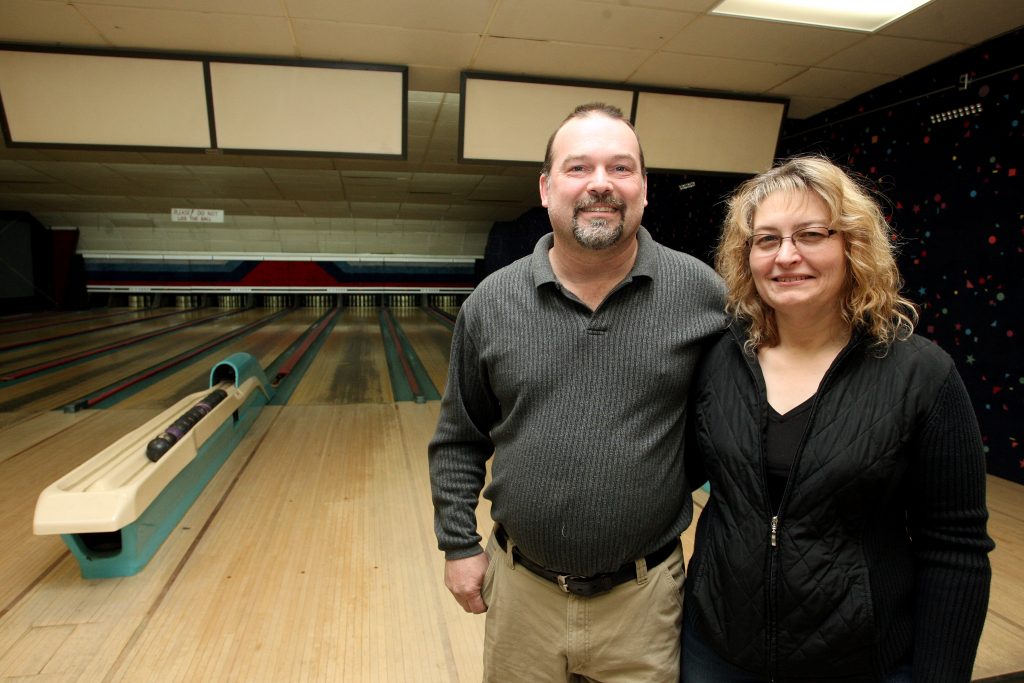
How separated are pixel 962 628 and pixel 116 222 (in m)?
13.4

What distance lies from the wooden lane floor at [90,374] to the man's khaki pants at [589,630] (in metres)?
4.61

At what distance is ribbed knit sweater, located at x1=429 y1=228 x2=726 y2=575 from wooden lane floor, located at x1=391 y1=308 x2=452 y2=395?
3.02m

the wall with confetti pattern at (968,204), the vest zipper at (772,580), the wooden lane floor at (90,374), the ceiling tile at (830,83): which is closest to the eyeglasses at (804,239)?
the vest zipper at (772,580)

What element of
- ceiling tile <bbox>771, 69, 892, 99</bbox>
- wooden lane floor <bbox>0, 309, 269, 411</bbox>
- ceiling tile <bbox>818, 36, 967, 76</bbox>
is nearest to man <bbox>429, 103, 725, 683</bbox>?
ceiling tile <bbox>818, 36, 967, 76</bbox>

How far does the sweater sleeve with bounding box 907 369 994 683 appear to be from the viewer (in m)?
0.82

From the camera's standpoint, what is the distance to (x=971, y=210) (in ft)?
10.5

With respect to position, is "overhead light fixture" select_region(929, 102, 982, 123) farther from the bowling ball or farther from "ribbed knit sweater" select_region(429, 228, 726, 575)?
the bowling ball

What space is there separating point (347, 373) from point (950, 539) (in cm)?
560

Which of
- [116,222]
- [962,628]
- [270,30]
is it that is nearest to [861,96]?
[270,30]

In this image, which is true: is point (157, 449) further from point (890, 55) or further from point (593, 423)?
point (890, 55)

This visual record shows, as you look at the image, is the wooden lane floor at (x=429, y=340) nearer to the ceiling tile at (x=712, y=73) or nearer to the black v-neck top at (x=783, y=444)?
the ceiling tile at (x=712, y=73)

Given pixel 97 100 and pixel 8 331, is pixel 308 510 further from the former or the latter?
pixel 8 331

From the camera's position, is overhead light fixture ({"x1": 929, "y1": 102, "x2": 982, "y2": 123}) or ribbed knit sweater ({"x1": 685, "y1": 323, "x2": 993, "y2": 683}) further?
overhead light fixture ({"x1": 929, "y1": 102, "x2": 982, "y2": 123})

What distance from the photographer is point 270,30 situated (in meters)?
3.08
